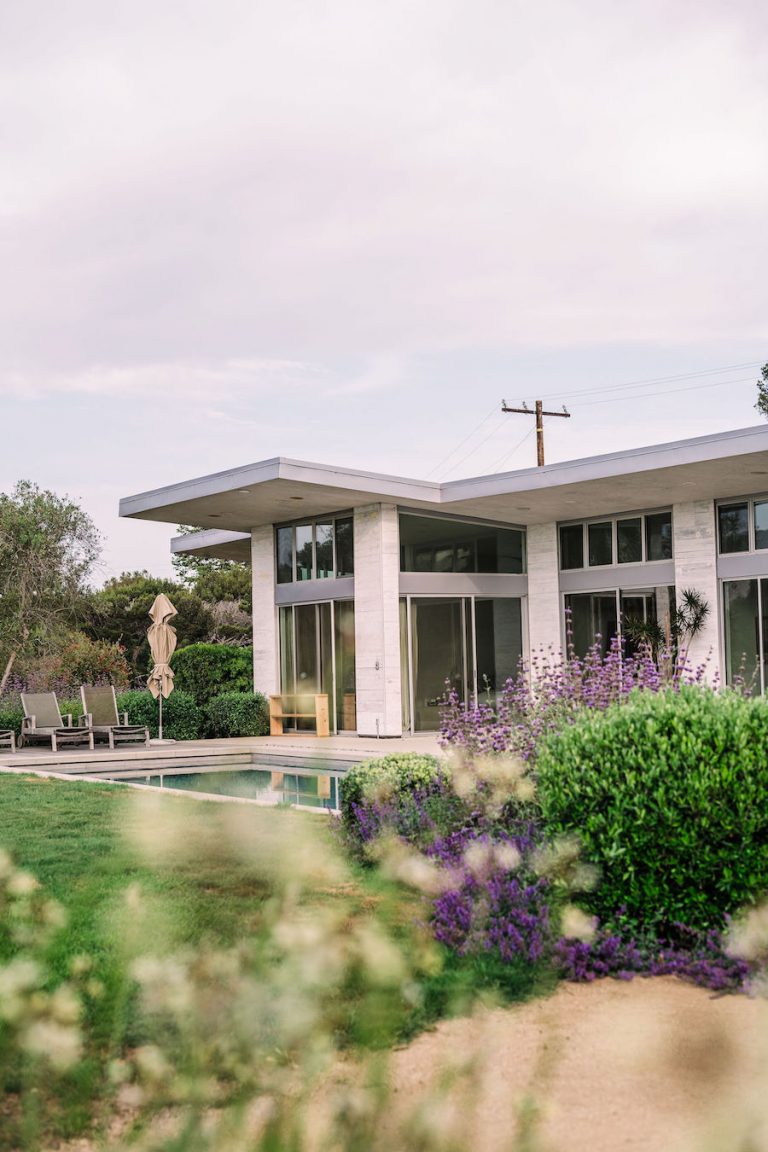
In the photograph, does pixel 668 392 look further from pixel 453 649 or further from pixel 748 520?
pixel 453 649

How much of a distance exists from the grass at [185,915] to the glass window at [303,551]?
1249 centimetres

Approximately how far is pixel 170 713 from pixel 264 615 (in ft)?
8.36

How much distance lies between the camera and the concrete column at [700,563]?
16953mm

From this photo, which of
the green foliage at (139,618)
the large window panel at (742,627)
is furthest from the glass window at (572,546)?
the green foliage at (139,618)

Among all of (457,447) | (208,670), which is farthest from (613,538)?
(457,447)

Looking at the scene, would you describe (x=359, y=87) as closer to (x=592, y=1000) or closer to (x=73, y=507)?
(x=592, y=1000)

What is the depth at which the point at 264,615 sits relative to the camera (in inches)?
781

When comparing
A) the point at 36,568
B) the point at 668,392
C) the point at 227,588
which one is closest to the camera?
the point at 36,568

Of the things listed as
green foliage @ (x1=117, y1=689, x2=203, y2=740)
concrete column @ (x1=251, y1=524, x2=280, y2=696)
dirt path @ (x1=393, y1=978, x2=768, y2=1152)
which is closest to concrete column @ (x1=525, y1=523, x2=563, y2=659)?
concrete column @ (x1=251, y1=524, x2=280, y2=696)

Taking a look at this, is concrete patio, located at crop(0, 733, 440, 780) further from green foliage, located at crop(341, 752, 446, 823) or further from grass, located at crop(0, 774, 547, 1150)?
grass, located at crop(0, 774, 547, 1150)

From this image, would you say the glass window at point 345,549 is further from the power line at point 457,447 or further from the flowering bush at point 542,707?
the power line at point 457,447

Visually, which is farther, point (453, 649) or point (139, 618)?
point (139, 618)

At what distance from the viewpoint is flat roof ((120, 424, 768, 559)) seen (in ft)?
47.8

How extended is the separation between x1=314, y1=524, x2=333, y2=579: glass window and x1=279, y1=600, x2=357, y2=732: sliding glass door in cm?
53
